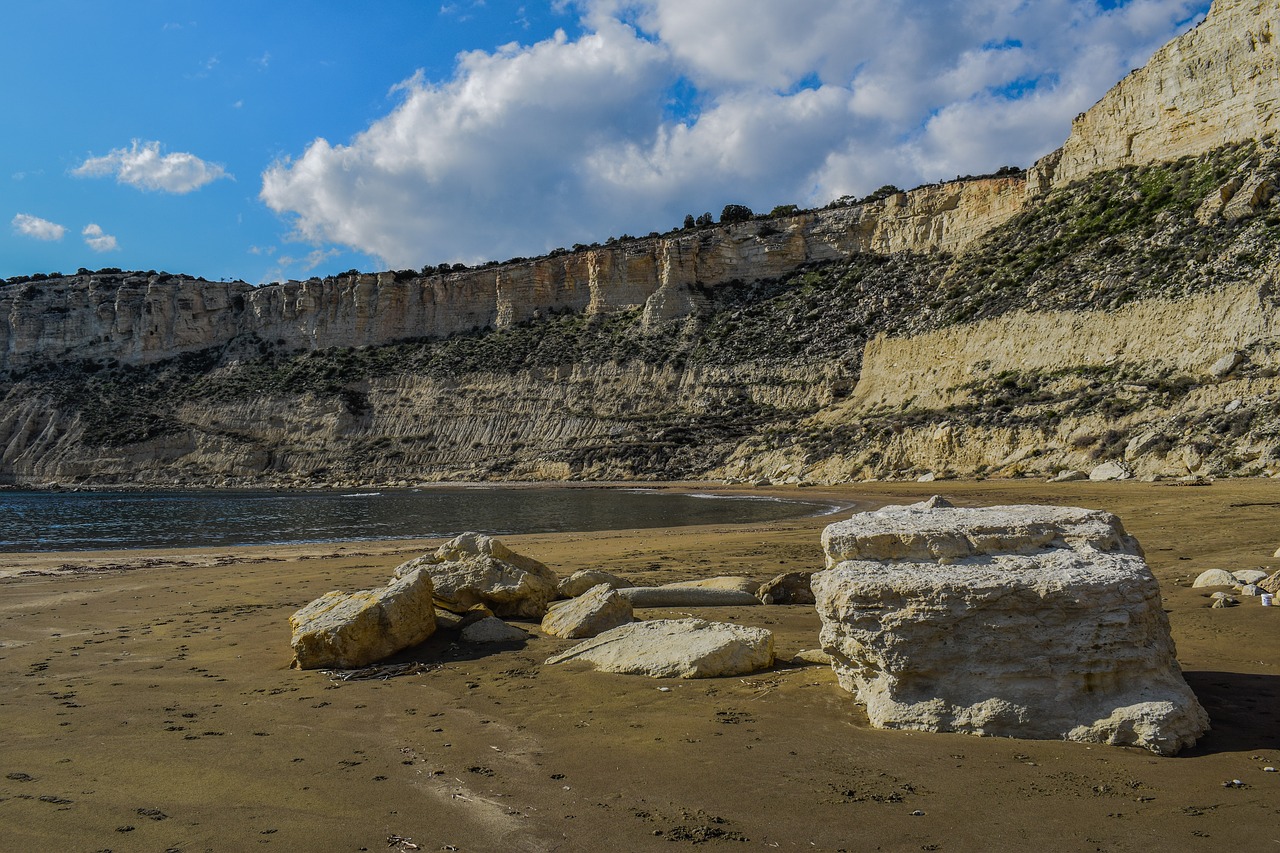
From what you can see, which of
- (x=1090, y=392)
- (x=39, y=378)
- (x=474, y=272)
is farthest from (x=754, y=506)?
(x=39, y=378)

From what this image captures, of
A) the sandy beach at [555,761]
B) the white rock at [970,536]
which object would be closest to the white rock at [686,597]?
the sandy beach at [555,761]

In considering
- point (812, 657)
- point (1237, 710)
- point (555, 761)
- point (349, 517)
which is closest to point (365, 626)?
point (555, 761)

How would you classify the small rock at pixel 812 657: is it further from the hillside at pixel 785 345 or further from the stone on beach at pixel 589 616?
the hillside at pixel 785 345

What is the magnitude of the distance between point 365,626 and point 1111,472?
24298 mm

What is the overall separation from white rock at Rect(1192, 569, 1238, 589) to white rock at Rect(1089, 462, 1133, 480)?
679 inches

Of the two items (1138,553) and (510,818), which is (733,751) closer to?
(510,818)

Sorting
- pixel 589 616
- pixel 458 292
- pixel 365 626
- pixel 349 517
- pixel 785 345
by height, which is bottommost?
pixel 349 517

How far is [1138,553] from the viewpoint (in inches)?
211

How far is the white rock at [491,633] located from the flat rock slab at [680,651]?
91cm

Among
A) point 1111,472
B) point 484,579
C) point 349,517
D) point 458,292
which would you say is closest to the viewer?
point 484,579

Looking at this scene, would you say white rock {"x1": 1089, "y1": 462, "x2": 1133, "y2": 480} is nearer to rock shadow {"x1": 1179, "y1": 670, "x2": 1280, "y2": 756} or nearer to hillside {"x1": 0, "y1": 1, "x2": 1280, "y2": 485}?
hillside {"x1": 0, "y1": 1, "x2": 1280, "y2": 485}

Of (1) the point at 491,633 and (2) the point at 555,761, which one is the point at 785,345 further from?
(2) the point at 555,761

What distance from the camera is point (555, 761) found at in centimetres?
472

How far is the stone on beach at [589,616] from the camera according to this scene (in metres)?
7.94
